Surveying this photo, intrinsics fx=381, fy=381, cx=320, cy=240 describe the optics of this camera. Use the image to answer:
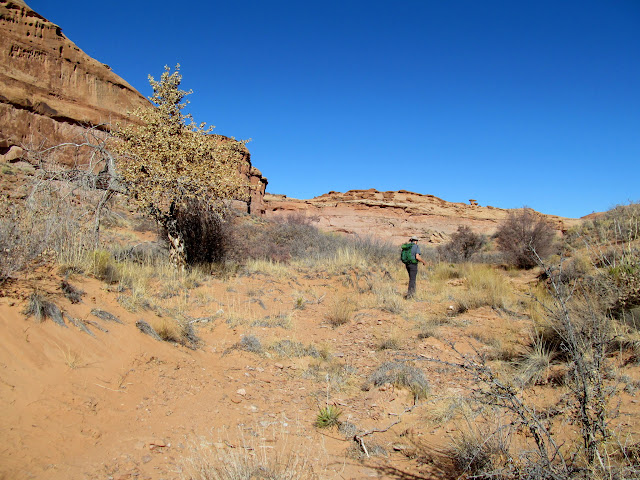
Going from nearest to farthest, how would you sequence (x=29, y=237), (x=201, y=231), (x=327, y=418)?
(x=327, y=418) → (x=29, y=237) → (x=201, y=231)

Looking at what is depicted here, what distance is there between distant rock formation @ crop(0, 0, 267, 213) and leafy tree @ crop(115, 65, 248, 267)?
1407 centimetres

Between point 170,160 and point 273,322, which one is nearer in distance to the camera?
point 273,322

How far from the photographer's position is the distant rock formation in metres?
22.3

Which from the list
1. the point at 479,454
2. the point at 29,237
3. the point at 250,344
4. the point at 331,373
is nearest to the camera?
the point at 479,454

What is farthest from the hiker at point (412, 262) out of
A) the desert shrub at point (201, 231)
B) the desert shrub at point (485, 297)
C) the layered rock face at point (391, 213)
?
the layered rock face at point (391, 213)

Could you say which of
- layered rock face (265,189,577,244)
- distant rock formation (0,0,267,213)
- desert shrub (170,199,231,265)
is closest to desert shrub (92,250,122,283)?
desert shrub (170,199,231,265)

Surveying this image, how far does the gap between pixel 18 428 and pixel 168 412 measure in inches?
45.8

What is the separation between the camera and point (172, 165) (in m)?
9.11

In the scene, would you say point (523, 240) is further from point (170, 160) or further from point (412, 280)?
point (170, 160)

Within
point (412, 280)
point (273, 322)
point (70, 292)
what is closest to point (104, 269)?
point (70, 292)

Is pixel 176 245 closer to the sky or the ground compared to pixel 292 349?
closer to the sky

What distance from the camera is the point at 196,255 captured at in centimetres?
1063

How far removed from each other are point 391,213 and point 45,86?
28.9 meters

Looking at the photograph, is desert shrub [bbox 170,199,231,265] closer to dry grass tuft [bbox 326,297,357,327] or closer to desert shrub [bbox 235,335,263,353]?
dry grass tuft [bbox 326,297,357,327]
